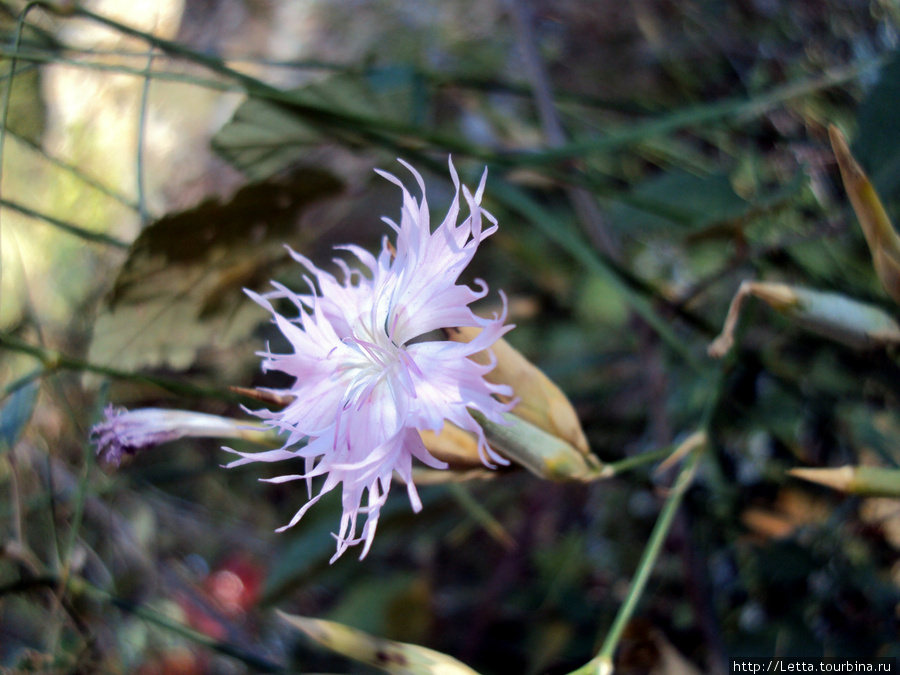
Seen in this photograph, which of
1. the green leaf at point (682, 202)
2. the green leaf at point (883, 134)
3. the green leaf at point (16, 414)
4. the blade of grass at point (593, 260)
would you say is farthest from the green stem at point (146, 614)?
the green leaf at point (883, 134)

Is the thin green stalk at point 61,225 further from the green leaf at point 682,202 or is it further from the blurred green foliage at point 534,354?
the green leaf at point 682,202

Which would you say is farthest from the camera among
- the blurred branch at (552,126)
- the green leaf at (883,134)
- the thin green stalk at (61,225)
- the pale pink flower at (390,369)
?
the blurred branch at (552,126)

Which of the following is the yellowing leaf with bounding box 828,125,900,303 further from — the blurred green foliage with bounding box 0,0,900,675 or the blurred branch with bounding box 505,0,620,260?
the blurred branch with bounding box 505,0,620,260

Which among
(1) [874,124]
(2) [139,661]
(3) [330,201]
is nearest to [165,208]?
(3) [330,201]

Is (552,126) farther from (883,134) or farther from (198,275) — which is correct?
(198,275)

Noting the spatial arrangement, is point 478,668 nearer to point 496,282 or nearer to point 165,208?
point 496,282
